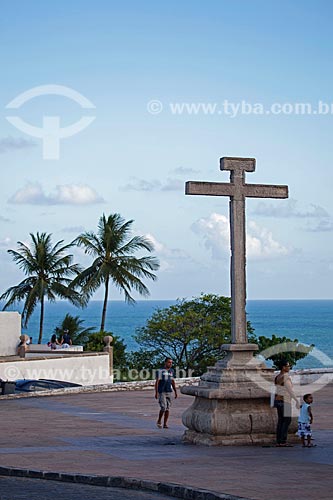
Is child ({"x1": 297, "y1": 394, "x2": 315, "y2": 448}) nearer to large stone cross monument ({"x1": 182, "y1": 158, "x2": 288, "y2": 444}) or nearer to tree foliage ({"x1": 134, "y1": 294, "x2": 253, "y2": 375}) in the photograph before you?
large stone cross monument ({"x1": 182, "y1": 158, "x2": 288, "y2": 444})

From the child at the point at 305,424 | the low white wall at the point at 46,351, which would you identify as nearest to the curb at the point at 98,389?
the low white wall at the point at 46,351

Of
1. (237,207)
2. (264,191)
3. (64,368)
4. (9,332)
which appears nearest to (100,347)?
(9,332)

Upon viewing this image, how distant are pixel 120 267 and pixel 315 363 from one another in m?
64.2

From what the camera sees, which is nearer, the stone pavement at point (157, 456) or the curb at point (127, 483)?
the curb at point (127, 483)

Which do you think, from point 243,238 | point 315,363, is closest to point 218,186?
point 243,238

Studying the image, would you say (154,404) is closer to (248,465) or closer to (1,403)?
(1,403)

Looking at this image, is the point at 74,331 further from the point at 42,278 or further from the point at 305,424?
the point at 305,424

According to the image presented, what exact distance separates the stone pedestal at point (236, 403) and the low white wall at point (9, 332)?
2820 centimetres

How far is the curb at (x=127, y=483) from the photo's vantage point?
10834 mm

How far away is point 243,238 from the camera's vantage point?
53.1ft

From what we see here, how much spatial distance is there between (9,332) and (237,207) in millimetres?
28848

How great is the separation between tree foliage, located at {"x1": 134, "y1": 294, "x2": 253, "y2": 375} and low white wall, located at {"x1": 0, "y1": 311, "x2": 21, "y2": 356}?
28.4ft

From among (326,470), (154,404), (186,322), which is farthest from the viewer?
(186,322)

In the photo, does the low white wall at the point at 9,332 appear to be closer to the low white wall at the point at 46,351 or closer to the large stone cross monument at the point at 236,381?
the low white wall at the point at 46,351
